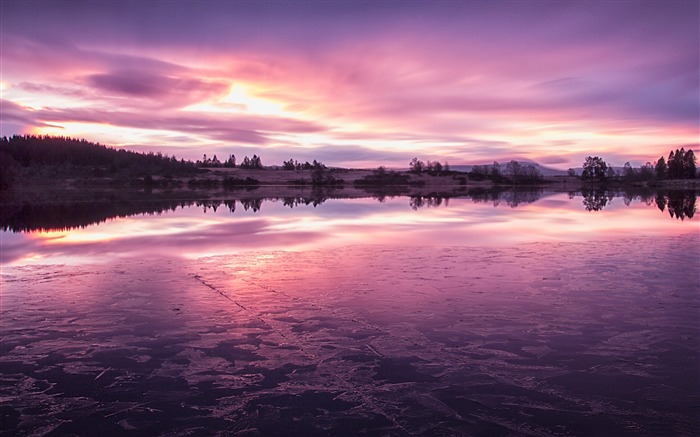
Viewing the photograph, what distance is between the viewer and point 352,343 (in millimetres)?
7504

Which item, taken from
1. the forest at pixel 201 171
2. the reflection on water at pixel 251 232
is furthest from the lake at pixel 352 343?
the forest at pixel 201 171


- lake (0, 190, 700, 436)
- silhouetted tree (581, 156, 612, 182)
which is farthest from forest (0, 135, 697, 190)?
lake (0, 190, 700, 436)

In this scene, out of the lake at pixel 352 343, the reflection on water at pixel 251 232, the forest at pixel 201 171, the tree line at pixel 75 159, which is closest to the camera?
the lake at pixel 352 343

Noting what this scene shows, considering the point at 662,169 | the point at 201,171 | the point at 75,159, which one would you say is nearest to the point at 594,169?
the point at 662,169

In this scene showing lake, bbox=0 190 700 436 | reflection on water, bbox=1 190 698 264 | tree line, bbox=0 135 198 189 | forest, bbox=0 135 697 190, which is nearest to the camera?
lake, bbox=0 190 700 436

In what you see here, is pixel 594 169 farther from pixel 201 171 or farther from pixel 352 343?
pixel 352 343

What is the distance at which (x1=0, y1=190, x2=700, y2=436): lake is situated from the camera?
212 inches

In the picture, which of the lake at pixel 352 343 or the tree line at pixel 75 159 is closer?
the lake at pixel 352 343

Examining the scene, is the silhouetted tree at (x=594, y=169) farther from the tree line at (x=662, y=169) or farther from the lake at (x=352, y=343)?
the lake at (x=352, y=343)

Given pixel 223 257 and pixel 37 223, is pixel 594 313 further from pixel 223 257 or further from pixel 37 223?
pixel 37 223

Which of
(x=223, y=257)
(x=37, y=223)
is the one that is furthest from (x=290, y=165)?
(x=223, y=257)

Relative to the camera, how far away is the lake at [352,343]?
17.7 feet

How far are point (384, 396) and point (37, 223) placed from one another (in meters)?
25.1

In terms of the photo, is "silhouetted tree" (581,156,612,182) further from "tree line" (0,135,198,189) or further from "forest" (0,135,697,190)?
"tree line" (0,135,198,189)
